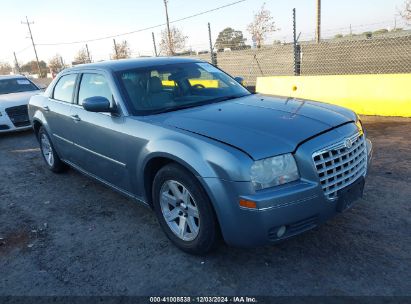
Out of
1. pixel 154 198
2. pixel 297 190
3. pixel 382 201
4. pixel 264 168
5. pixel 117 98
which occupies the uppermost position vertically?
pixel 117 98

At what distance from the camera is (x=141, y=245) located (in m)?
3.47

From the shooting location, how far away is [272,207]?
8.36 feet

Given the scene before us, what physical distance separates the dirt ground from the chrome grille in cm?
62

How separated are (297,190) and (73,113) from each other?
10.0ft

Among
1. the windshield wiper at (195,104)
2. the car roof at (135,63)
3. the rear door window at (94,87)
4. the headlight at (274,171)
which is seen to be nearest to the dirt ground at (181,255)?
the headlight at (274,171)

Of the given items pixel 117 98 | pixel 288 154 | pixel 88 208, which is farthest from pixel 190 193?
pixel 88 208

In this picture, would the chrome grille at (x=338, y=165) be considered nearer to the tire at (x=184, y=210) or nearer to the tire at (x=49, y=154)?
the tire at (x=184, y=210)

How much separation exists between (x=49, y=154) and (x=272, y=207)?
4.46 meters

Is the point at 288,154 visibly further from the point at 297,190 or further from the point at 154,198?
the point at 154,198

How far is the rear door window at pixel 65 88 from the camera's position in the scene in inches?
186

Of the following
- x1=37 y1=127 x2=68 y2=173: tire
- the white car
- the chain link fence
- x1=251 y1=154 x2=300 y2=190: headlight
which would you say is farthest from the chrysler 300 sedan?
the chain link fence

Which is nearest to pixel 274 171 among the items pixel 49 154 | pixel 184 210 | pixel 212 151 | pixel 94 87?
pixel 212 151

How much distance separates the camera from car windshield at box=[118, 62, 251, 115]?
3.66 meters

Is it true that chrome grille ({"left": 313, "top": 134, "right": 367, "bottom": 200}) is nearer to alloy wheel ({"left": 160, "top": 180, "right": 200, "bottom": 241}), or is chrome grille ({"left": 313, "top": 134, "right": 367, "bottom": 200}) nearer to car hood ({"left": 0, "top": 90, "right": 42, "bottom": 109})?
alloy wheel ({"left": 160, "top": 180, "right": 200, "bottom": 241})
